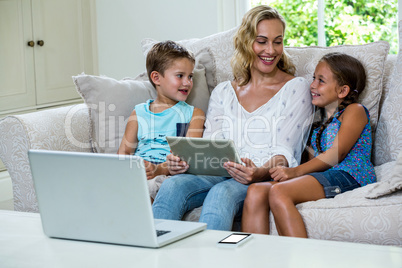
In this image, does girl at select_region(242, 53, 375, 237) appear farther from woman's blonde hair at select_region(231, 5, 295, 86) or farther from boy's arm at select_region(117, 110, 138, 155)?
boy's arm at select_region(117, 110, 138, 155)

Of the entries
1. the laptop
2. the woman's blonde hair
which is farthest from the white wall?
the laptop

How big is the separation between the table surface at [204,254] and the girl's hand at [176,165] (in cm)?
67

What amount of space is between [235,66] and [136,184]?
1206mm

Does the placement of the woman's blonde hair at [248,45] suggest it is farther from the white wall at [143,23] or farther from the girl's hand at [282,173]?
the white wall at [143,23]

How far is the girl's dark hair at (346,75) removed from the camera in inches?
78.5

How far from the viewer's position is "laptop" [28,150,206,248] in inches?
43.1

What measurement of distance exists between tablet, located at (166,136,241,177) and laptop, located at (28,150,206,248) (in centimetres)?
49

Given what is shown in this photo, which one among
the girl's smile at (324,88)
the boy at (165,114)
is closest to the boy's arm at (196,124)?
the boy at (165,114)

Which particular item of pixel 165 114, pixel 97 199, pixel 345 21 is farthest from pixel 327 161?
pixel 345 21

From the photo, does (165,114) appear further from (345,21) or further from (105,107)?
(345,21)

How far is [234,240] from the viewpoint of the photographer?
3.78ft

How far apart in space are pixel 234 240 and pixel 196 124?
1040 millimetres

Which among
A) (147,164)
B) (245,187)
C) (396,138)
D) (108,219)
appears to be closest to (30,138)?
(147,164)

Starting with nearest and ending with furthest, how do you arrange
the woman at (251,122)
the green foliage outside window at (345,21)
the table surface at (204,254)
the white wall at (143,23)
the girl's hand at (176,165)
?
the table surface at (204,254) → the woman at (251,122) → the girl's hand at (176,165) → the green foliage outside window at (345,21) → the white wall at (143,23)
